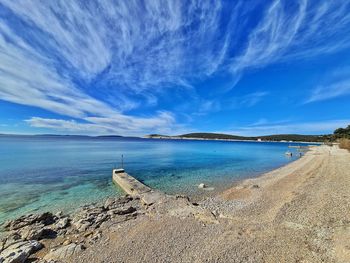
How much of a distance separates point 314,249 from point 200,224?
329cm

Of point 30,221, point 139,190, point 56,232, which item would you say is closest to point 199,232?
point 56,232

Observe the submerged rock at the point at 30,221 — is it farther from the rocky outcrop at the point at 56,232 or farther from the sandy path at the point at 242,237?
the sandy path at the point at 242,237

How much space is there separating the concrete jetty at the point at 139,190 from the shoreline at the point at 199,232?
0.58 m

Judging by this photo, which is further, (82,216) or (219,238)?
(82,216)

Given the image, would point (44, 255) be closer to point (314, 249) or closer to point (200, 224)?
point (200, 224)

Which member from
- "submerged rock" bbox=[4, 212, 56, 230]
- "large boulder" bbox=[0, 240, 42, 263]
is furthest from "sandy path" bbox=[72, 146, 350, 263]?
"submerged rock" bbox=[4, 212, 56, 230]

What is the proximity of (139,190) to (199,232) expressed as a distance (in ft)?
20.1

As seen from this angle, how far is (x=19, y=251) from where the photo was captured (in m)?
4.94

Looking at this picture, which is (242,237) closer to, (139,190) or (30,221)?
(139,190)

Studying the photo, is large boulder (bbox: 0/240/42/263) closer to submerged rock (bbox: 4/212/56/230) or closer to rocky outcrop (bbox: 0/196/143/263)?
rocky outcrop (bbox: 0/196/143/263)

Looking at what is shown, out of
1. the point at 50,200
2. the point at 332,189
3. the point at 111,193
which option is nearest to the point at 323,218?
the point at 332,189

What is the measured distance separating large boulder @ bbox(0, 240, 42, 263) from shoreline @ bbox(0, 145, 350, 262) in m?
0.06

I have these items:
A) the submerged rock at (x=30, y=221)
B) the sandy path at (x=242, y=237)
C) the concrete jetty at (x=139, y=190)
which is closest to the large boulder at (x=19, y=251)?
the sandy path at (x=242, y=237)

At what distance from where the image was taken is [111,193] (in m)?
11.9
